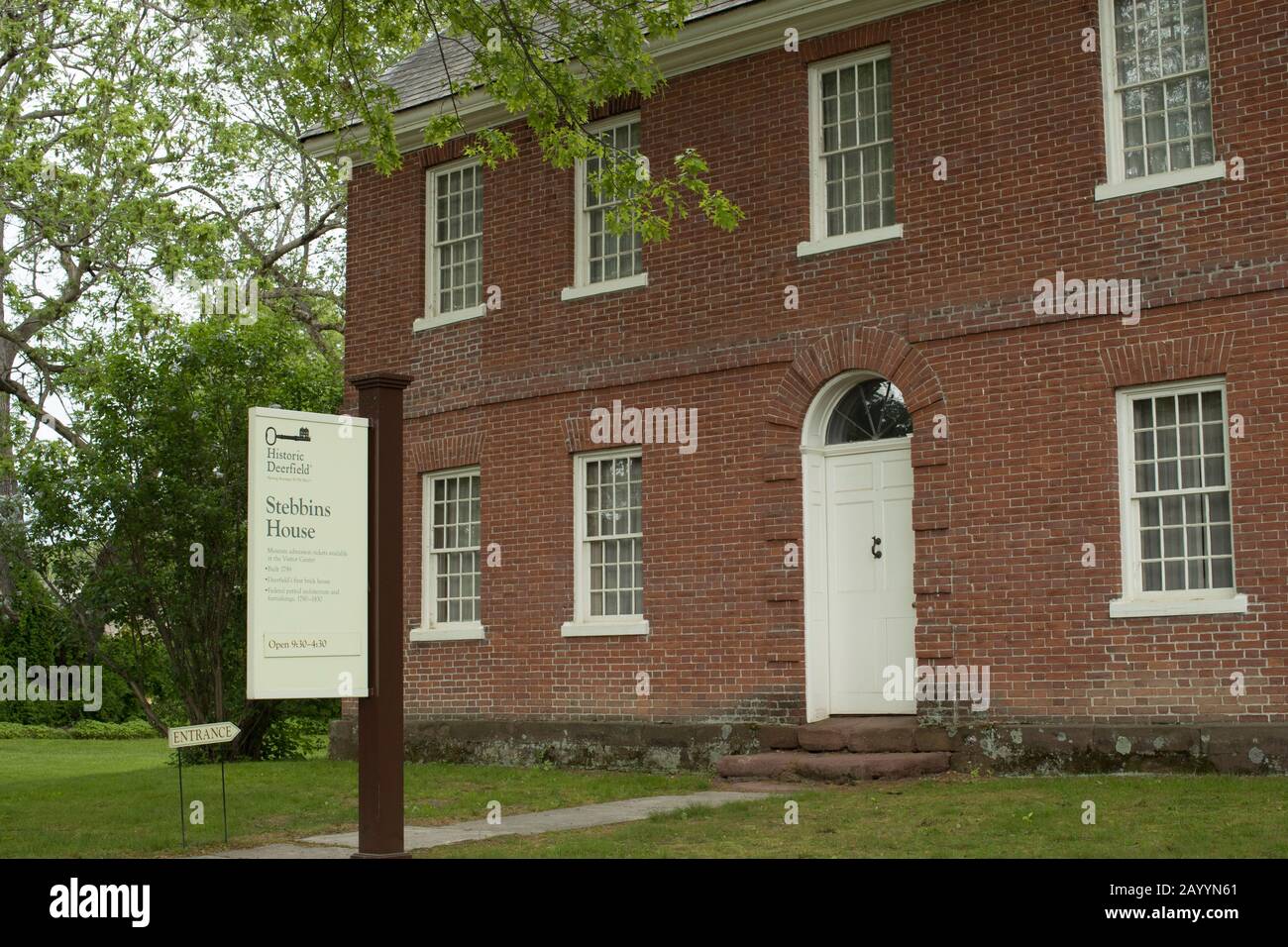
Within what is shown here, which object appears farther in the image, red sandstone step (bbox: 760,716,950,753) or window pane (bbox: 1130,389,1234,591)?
red sandstone step (bbox: 760,716,950,753)

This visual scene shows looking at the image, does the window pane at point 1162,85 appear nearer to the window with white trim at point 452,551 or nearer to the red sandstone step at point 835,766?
the red sandstone step at point 835,766

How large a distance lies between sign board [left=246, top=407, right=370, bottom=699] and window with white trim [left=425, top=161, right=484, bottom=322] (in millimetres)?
9913

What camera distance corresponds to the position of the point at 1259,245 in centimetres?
1285

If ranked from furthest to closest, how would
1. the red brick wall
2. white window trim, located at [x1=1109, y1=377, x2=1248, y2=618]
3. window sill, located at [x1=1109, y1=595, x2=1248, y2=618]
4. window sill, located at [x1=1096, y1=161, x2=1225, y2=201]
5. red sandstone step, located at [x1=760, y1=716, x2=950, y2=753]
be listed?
red sandstone step, located at [x1=760, y1=716, x2=950, y2=753] → window sill, located at [x1=1096, y1=161, x2=1225, y2=201] → the red brick wall → white window trim, located at [x1=1109, y1=377, x2=1248, y2=618] → window sill, located at [x1=1109, y1=595, x2=1248, y2=618]

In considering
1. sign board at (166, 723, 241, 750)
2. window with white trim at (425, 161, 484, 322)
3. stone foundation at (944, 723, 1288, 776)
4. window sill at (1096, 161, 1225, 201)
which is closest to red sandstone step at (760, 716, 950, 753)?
stone foundation at (944, 723, 1288, 776)

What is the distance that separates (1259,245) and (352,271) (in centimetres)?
1126

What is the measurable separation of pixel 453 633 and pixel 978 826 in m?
9.25

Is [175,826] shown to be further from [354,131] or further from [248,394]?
[354,131]

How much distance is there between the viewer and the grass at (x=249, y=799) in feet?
36.2

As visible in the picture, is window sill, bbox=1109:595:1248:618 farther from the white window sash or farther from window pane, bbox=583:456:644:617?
the white window sash

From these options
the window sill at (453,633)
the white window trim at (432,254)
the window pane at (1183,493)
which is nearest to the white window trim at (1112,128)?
the window pane at (1183,493)

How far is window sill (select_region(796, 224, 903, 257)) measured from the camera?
1494 cm

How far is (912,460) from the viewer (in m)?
14.6

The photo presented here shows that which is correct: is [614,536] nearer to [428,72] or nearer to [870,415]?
[870,415]
